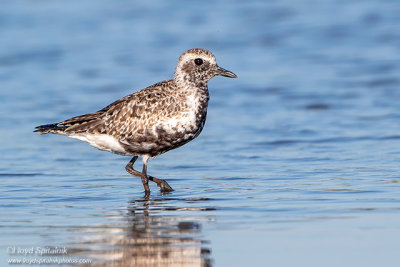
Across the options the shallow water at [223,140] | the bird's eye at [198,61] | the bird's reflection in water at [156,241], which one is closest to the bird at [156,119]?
the bird's eye at [198,61]

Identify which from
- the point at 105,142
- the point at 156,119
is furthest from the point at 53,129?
the point at 156,119

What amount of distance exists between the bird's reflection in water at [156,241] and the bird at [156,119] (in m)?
1.50

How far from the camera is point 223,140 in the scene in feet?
53.9

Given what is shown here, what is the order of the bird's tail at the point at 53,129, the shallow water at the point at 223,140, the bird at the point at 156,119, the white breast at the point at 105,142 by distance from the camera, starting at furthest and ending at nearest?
1. the bird's tail at the point at 53,129
2. the white breast at the point at 105,142
3. the bird at the point at 156,119
4. the shallow water at the point at 223,140

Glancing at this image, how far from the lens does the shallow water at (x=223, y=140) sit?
30.0 ft

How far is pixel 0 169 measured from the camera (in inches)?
558

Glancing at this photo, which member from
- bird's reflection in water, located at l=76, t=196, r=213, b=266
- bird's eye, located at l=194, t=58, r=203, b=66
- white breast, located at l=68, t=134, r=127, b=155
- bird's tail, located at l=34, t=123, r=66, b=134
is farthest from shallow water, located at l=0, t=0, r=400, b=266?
bird's eye, located at l=194, t=58, r=203, b=66

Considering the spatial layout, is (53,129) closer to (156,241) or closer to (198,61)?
(198,61)

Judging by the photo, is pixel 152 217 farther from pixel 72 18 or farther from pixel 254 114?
pixel 72 18

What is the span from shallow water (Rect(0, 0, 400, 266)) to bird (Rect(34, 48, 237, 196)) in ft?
2.18

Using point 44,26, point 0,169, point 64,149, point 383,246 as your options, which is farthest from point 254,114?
point 44,26

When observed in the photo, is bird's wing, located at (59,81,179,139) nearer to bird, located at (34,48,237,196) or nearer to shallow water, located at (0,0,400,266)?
bird, located at (34,48,237,196)

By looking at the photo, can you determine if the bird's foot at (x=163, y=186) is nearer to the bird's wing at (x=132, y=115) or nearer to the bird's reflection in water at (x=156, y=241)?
the bird's wing at (x=132, y=115)

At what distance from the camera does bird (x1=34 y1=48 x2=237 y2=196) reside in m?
12.1
